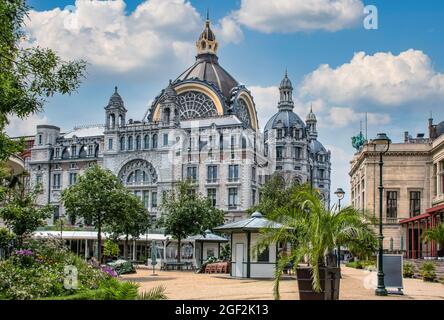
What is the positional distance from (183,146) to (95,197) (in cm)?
4771

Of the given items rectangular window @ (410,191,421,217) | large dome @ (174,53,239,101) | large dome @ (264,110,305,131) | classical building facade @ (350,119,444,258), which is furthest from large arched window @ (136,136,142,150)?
rectangular window @ (410,191,421,217)

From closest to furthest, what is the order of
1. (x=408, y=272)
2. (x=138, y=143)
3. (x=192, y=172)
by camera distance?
(x=408, y=272), (x=192, y=172), (x=138, y=143)

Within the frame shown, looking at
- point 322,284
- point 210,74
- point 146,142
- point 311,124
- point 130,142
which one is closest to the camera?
point 322,284

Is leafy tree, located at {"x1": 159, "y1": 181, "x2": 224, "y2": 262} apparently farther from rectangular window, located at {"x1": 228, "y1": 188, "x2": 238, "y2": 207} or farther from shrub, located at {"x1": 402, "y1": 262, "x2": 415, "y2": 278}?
rectangular window, located at {"x1": 228, "y1": 188, "x2": 238, "y2": 207}

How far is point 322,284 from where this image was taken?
17750mm

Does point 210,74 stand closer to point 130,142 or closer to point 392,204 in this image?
→ point 130,142

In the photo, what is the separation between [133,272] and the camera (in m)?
39.9

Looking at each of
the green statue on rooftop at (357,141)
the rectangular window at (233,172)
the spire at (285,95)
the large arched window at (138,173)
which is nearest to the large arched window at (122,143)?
the large arched window at (138,173)

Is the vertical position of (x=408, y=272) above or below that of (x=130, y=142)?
below

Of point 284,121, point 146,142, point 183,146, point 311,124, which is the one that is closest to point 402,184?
point 183,146

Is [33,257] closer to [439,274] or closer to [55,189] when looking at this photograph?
[439,274]

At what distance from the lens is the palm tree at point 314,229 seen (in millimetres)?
16953
